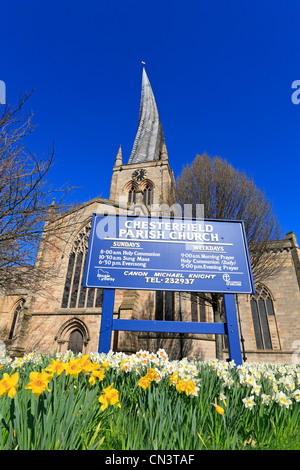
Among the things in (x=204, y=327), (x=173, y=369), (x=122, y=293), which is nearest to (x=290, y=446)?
(x=173, y=369)

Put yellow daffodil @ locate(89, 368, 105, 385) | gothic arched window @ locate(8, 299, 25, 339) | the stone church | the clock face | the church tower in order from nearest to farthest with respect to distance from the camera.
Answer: yellow daffodil @ locate(89, 368, 105, 385)
the stone church
gothic arched window @ locate(8, 299, 25, 339)
the church tower
the clock face

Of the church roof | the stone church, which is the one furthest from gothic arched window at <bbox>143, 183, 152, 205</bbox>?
the stone church

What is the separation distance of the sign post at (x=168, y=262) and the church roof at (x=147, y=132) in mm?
32416

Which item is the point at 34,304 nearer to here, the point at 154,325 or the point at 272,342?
the point at 154,325

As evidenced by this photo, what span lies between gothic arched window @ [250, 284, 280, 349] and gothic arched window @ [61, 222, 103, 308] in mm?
11187

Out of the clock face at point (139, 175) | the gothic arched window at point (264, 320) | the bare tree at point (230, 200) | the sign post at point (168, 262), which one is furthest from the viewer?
the clock face at point (139, 175)

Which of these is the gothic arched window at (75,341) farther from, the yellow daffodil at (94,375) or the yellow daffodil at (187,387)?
the yellow daffodil at (187,387)

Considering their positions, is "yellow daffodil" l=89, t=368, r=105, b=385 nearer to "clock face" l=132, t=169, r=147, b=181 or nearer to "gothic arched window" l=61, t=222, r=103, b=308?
"gothic arched window" l=61, t=222, r=103, b=308

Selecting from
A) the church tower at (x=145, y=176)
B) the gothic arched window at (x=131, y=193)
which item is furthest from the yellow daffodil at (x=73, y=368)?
the gothic arched window at (x=131, y=193)

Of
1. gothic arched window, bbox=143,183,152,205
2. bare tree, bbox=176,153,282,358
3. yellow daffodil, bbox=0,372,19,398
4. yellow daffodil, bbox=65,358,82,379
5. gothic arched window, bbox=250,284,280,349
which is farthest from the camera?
gothic arched window, bbox=143,183,152,205

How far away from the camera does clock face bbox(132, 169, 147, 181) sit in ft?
104

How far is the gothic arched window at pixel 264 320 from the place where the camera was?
53.1 ft

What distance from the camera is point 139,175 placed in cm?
3188

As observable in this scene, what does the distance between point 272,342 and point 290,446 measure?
16655 millimetres
